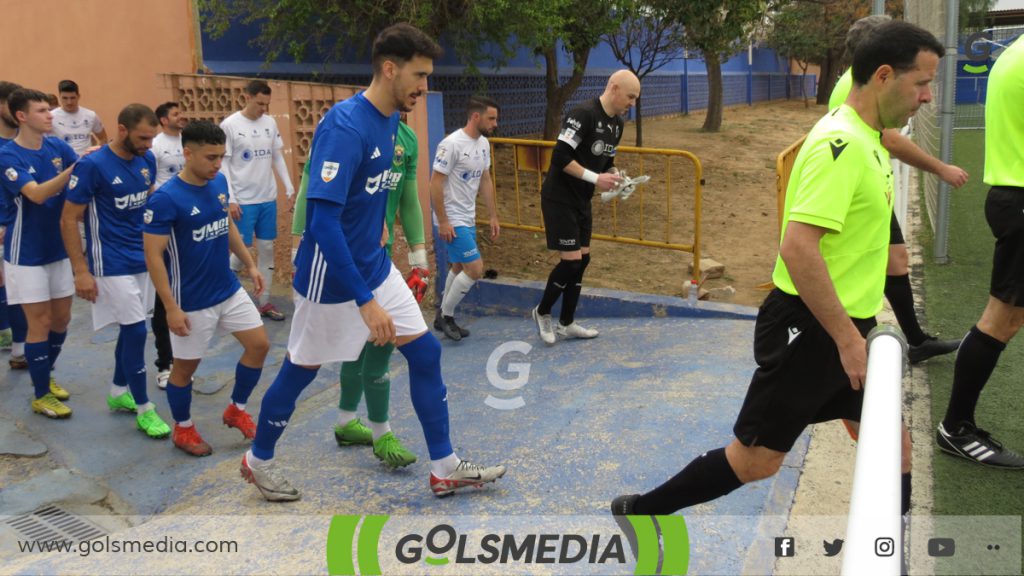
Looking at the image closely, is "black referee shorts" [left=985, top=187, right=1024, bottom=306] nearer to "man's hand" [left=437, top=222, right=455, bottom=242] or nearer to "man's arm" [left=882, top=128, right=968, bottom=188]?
"man's arm" [left=882, top=128, right=968, bottom=188]

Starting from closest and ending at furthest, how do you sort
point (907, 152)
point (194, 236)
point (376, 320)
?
point (376, 320) → point (907, 152) → point (194, 236)

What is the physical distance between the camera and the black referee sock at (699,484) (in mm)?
2951

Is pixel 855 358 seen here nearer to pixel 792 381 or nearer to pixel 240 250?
pixel 792 381

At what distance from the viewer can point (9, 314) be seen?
6.41 meters

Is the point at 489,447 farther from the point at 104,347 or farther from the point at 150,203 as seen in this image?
the point at 104,347

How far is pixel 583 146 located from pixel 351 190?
2.87 meters

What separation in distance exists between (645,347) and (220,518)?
3432 mm

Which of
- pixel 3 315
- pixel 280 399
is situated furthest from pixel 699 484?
pixel 3 315

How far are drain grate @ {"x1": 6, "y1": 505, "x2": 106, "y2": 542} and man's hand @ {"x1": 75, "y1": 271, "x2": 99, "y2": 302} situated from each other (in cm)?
134

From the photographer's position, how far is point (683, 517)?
3.56 m

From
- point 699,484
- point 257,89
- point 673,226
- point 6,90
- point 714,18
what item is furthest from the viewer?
point 714,18

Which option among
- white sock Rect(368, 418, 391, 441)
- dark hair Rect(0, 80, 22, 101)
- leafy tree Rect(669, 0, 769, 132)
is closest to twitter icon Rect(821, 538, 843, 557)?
white sock Rect(368, 418, 391, 441)

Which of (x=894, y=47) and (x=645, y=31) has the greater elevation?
(x=645, y=31)

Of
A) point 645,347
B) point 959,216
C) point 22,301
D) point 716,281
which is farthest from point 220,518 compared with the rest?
point 959,216
